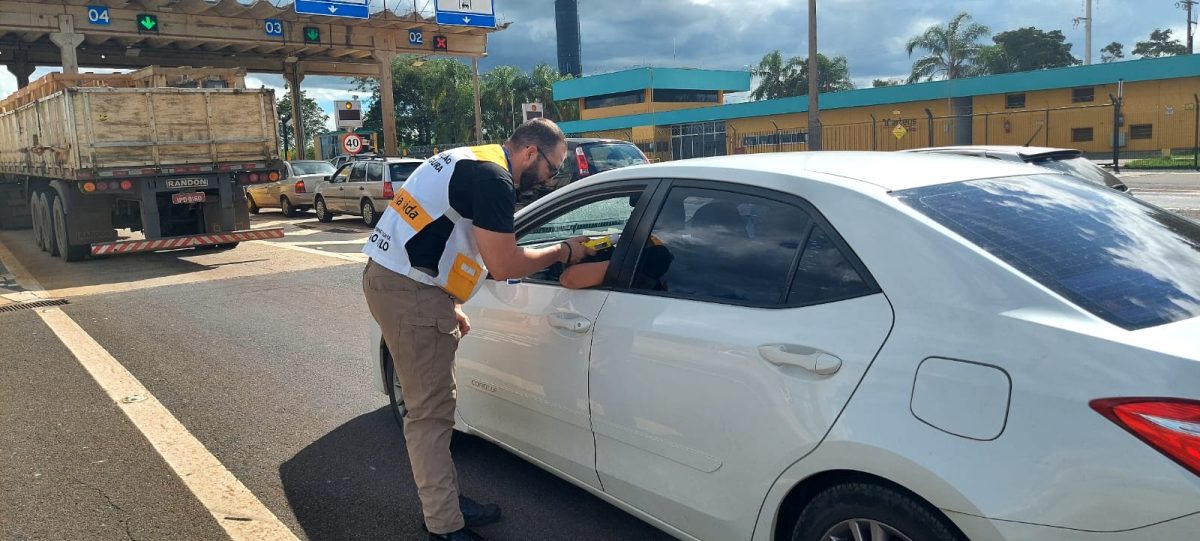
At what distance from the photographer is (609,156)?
48.1ft

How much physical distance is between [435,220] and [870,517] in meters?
1.81

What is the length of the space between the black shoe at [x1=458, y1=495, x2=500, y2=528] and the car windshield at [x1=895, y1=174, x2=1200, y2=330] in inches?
82.9

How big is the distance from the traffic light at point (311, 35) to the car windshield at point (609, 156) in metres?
17.2

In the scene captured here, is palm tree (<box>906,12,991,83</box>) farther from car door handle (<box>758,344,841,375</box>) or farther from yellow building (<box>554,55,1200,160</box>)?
car door handle (<box>758,344,841,375</box>)

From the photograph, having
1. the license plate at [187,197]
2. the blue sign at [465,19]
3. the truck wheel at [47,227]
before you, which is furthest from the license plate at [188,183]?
the blue sign at [465,19]

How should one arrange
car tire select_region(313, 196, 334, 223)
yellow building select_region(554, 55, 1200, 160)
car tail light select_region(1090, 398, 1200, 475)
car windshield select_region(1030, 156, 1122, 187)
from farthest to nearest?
yellow building select_region(554, 55, 1200, 160), car tire select_region(313, 196, 334, 223), car windshield select_region(1030, 156, 1122, 187), car tail light select_region(1090, 398, 1200, 475)

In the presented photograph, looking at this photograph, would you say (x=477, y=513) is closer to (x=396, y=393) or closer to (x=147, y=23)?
(x=396, y=393)

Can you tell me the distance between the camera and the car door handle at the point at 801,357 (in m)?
2.43

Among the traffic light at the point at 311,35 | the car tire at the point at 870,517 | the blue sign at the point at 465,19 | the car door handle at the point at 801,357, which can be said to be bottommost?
the car tire at the point at 870,517

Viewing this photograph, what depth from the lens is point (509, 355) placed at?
3684 mm

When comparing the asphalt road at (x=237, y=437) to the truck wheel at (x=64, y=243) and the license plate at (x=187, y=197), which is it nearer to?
the license plate at (x=187, y=197)

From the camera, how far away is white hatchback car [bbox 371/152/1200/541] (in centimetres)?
201

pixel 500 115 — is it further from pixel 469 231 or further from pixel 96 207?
pixel 469 231

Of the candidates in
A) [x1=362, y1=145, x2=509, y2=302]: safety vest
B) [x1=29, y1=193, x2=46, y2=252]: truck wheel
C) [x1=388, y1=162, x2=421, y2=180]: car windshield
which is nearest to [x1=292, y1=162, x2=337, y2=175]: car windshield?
[x1=388, y1=162, x2=421, y2=180]: car windshield
